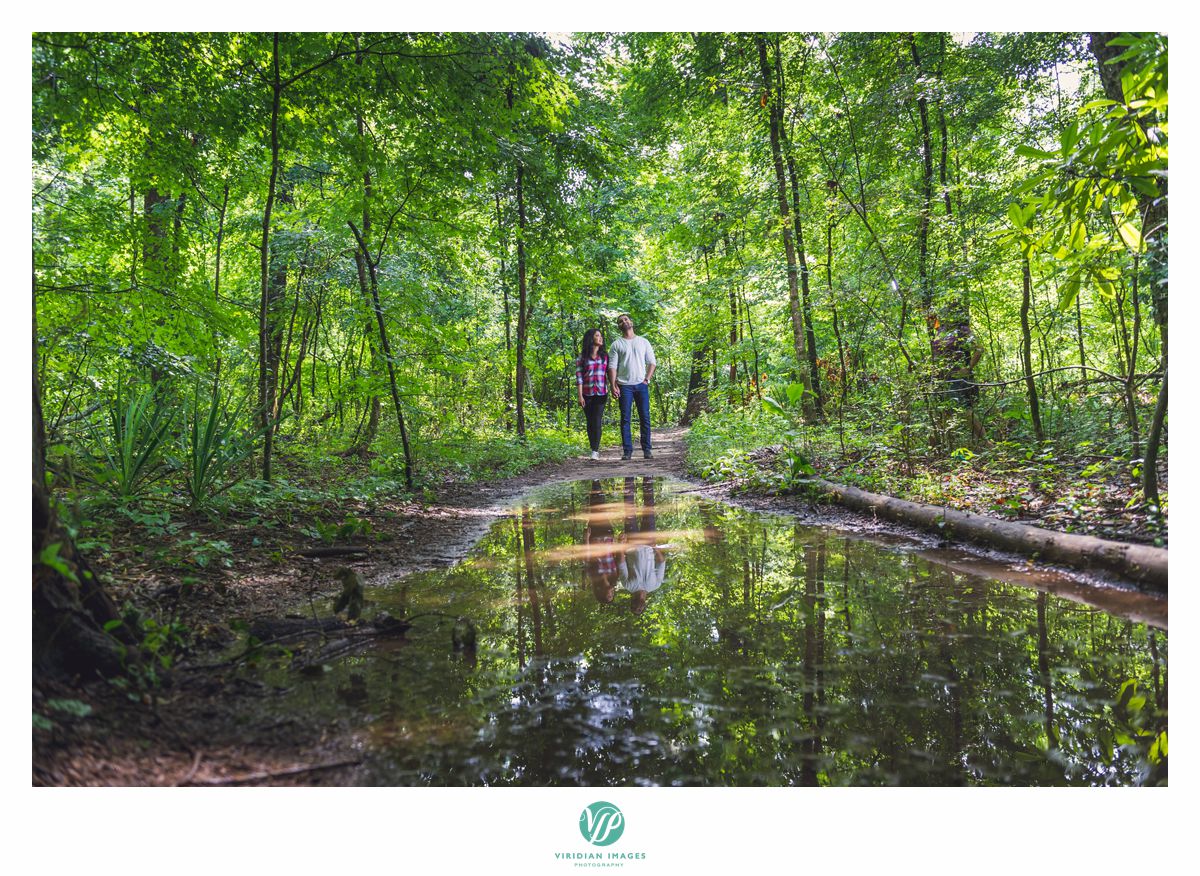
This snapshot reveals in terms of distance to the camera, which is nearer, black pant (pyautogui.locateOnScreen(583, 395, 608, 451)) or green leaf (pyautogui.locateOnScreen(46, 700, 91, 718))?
green leaf (pyautogui.locateOnScreen(46, 700, 91, 718))

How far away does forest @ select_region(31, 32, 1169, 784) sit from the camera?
2311mm

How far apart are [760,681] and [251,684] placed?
1378mm

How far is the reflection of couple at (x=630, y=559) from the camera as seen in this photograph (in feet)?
8.43

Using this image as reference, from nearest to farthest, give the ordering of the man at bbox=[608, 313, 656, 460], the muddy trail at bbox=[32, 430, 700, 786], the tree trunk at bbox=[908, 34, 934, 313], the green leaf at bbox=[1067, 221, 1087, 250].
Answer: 1. the muddy trail at bbox=[32, 430, 700, 786]
2. the green leaf at bbox=[1067, 221, 1087, 250]
3. the tree trunk at bbox=[908, 34, 934, 313]
4. the man at bbox=[608, 313, 656, 460]

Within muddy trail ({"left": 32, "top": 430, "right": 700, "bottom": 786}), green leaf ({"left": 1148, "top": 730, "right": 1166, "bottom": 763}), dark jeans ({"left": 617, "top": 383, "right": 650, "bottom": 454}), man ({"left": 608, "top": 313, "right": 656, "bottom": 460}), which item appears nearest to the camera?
muddy trail ({"left": 32, "top": 430, "right": 700, "bottom": 786})

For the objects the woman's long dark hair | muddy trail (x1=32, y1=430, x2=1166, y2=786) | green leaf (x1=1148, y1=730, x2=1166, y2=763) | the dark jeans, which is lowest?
green leaf (x1=1148, y1=730, x2=1166, y2=763)

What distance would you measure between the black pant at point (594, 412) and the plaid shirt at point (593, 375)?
110 mm

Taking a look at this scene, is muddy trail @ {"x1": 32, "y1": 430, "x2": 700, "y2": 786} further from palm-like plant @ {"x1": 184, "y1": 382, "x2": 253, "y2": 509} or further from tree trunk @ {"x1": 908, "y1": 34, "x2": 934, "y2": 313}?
tree trunk @ {"x1": 908, "y1": 34, "x2": 934, "y2": 313}

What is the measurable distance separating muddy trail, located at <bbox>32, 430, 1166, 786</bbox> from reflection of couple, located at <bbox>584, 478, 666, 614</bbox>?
81cm

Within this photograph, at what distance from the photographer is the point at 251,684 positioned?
1.58 metres

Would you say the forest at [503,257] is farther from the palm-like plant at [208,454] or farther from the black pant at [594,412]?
the black pant at [594,412]

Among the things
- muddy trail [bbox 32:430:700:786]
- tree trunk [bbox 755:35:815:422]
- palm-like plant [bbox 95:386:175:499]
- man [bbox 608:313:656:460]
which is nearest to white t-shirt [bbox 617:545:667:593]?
muddy trail [bbox 32:430:700:786]

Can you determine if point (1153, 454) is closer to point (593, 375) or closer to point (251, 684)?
point (251, 684)
